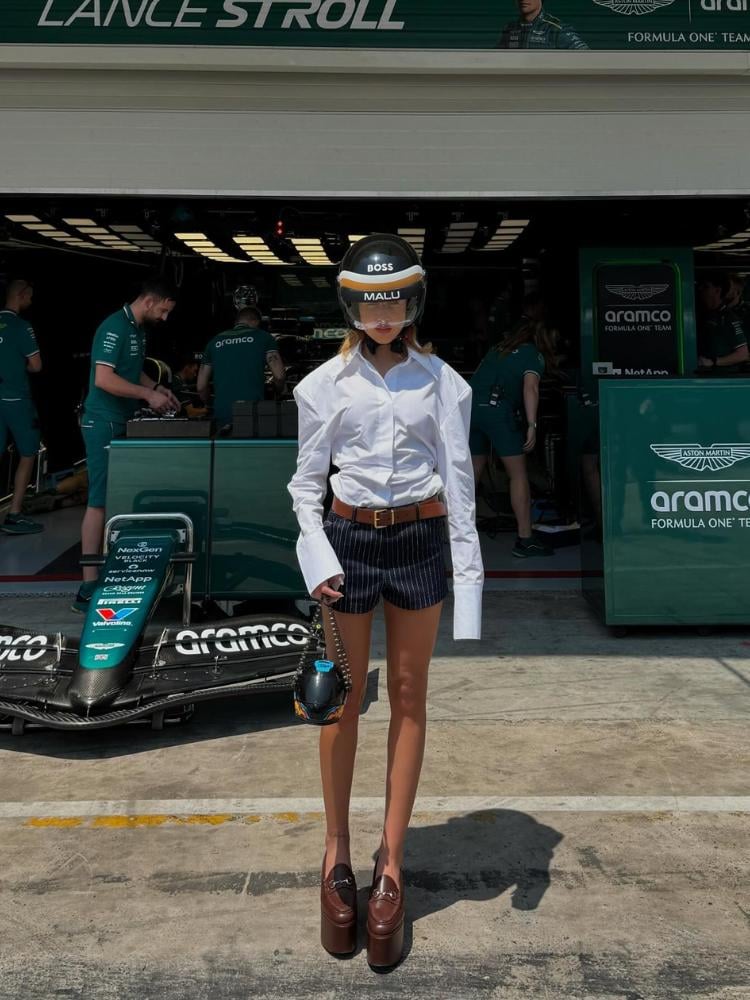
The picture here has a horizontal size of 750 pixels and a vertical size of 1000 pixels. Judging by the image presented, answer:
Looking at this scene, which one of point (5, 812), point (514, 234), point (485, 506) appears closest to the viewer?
point (5, 812)

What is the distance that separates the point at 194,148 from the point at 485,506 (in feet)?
16.2

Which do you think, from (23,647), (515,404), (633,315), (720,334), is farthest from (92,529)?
(720,334)

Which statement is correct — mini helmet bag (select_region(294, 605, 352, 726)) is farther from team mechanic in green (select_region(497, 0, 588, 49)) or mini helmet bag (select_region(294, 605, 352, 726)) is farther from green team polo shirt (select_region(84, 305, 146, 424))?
team mechanic in green (select_region(497, 0, 588, 49))

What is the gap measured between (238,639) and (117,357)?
233 cm

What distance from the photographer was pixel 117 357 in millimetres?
6172

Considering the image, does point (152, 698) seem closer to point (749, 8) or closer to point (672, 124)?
point (672, 124)

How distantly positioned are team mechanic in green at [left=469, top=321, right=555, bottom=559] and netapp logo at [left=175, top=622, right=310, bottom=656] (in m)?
3.52

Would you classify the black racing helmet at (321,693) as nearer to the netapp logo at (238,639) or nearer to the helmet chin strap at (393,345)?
the helmet chin strap at (393,345)

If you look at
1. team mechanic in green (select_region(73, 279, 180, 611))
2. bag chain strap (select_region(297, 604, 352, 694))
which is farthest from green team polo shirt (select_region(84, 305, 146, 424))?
bag chain strap (select_region(297, 604, 352, 694))

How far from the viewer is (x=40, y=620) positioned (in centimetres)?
621

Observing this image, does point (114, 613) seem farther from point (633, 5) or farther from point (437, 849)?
point (633, 5)

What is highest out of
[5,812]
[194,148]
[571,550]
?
[194,148]

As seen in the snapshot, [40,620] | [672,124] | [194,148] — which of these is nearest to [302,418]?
[40,620]

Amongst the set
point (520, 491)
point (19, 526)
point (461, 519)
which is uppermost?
point (520, 491)
